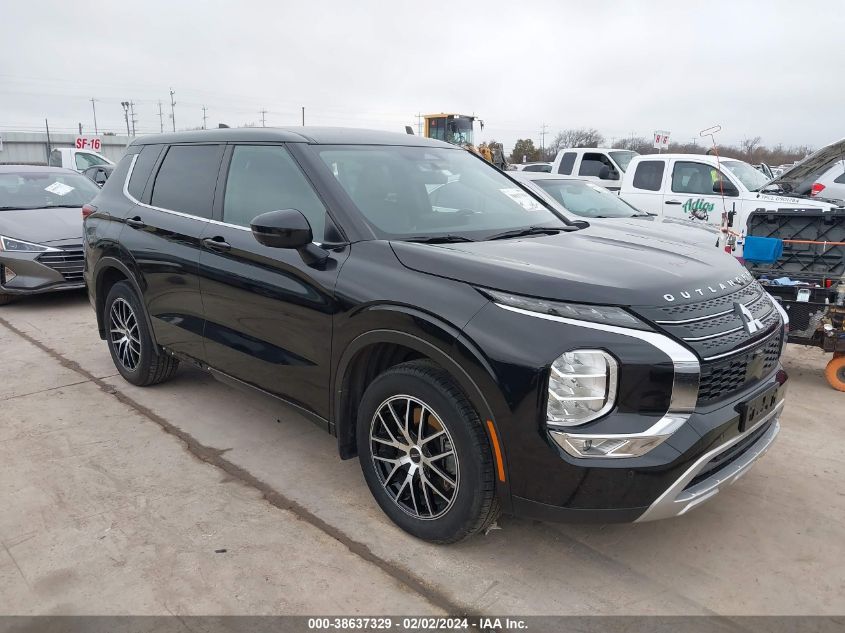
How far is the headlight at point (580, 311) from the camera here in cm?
250

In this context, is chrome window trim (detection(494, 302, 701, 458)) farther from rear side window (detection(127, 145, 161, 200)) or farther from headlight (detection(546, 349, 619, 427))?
rear side window (detection(127, 145, 161, 200))

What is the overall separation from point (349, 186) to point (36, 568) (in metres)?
2.26

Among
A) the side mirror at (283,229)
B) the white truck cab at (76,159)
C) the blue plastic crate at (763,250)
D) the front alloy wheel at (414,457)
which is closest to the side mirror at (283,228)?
the side mirror at (283,229)

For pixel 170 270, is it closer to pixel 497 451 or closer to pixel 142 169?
pixel 142 169

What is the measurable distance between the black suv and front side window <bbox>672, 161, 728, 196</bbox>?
7000 millimetres

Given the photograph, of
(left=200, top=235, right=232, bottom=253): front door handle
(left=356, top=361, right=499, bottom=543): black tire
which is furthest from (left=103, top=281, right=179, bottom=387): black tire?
(left=356, top=361, right=499, bottom=543): black tire

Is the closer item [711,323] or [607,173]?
[711,323]

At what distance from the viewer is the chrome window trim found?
245 centimetres

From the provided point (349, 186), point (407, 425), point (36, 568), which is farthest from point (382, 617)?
point (349, 186)

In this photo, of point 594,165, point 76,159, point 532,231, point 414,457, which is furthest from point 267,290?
point 76,159

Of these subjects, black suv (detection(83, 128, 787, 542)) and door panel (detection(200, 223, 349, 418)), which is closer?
black suv (detection(83, 128, 787, 542))

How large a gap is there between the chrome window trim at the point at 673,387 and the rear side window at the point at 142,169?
3.49 m

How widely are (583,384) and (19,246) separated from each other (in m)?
7.47

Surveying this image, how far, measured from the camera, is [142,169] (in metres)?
4.82
